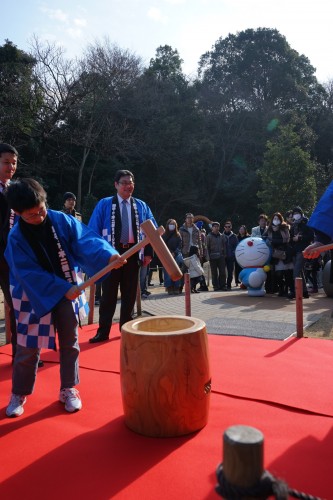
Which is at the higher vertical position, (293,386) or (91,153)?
(91,153)

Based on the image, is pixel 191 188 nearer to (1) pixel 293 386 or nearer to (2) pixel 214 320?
(2) pixel 214 320

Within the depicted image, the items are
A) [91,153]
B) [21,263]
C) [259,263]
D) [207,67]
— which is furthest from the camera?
[207,67]

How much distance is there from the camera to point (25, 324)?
2744 millimetres

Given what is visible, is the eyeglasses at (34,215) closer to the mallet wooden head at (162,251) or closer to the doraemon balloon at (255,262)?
the mallet wooden head at (162,251)

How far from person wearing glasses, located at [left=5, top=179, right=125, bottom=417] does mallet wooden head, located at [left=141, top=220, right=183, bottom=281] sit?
0.29 meters

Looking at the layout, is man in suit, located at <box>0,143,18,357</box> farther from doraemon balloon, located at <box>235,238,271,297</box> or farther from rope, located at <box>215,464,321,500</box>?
doraemon balloon, located at <box>235,238,271,297</box>

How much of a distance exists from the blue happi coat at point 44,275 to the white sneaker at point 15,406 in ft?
1.20

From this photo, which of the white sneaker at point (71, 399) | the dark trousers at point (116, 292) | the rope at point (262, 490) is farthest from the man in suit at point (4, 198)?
the rope at point (262, 490)

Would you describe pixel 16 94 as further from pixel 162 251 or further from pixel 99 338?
pixel 162 251

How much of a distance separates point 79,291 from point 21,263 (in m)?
0.42

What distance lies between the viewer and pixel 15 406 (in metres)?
2.69

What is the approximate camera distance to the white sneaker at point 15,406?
264cm

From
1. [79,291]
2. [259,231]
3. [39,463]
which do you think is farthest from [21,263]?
[259,231]

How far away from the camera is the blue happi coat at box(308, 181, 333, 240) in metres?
2.95
